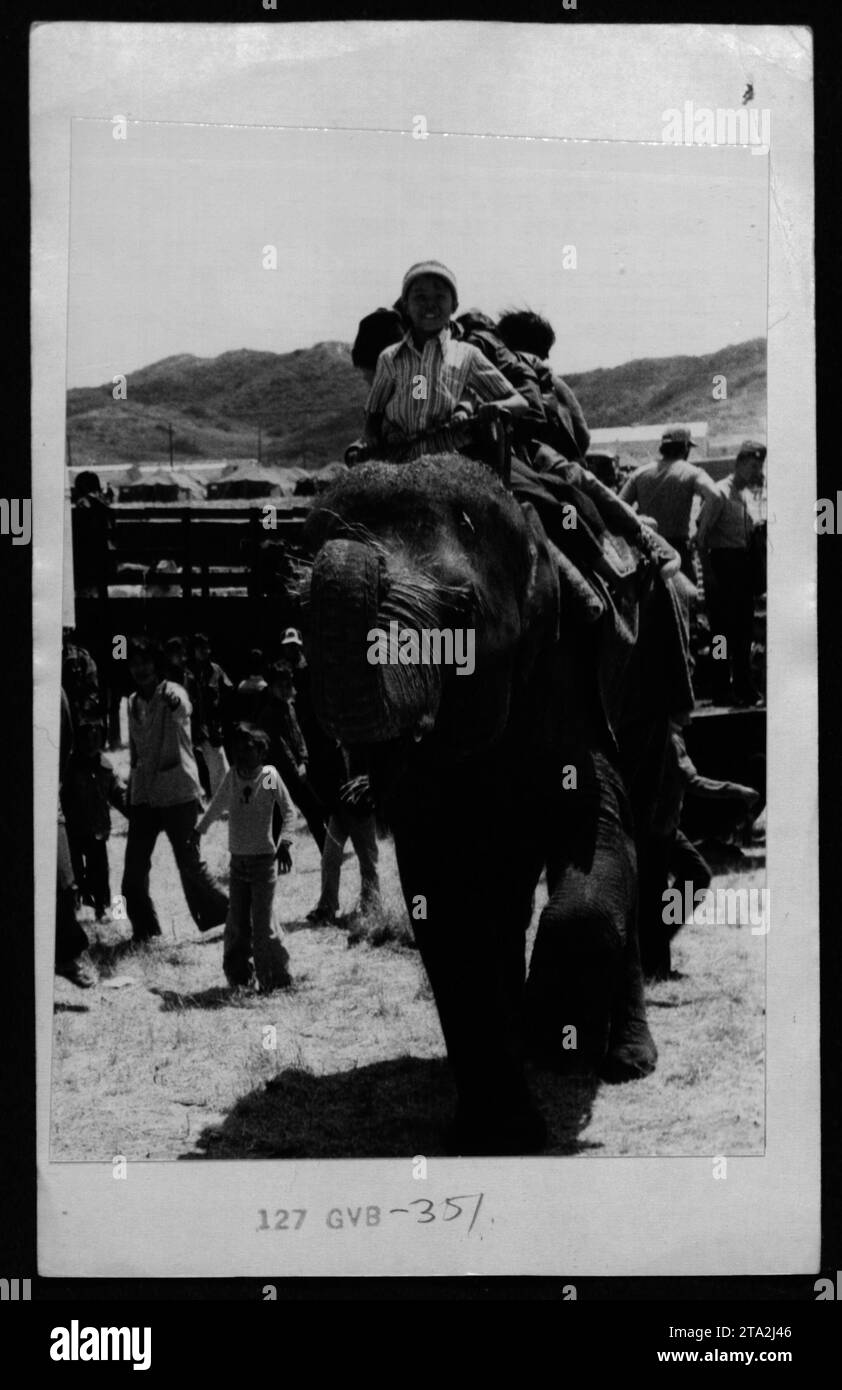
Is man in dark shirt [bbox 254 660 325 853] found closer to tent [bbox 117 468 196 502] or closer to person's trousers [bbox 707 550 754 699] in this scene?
tent [bbox 117 468 196 502]

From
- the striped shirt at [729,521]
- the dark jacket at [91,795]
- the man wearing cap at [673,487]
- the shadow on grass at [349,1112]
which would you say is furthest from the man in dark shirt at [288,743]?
the striped shirt at [729,521]

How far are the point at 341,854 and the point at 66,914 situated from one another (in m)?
0.75

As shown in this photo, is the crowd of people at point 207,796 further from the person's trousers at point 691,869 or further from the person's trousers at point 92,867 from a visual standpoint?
the person's trousers at point 691,869

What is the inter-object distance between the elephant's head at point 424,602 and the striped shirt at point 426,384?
0.62ft

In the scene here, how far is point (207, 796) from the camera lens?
437cm

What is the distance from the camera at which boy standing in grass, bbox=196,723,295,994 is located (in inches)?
169

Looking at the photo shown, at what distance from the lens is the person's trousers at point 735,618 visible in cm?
443

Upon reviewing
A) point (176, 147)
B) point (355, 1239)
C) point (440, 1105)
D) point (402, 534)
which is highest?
point (176, 147)

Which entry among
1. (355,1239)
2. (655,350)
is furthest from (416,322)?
(355,1239)

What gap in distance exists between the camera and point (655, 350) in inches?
172

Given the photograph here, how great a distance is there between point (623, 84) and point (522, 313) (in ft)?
2.20

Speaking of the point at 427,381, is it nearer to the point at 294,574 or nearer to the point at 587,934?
the point at 294,574

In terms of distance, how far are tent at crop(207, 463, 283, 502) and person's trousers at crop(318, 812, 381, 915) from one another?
0.88 metres

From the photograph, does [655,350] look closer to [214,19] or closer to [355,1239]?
[214,19]
